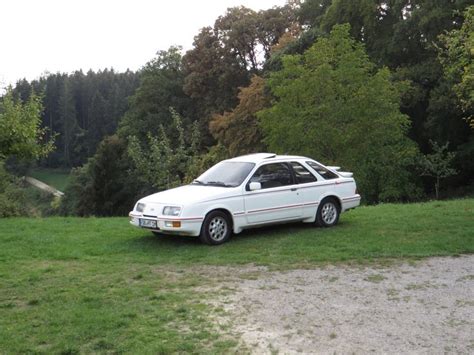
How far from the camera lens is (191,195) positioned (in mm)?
10039

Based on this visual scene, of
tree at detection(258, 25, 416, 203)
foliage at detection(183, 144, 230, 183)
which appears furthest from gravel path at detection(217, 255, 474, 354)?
foliage at detection(183, 144, 230, 183)

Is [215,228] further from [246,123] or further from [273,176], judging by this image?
[246,123]

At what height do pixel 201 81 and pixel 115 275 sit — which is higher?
pixel 201 81

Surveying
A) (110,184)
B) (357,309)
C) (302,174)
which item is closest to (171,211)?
(302,174)

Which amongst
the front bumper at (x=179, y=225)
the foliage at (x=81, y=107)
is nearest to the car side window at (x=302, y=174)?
the front bumper at (x=179, y=225)

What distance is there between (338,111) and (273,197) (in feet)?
49.4

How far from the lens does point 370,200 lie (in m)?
28.3

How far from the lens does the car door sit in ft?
34.2

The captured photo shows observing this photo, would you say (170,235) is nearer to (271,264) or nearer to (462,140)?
(271,264)

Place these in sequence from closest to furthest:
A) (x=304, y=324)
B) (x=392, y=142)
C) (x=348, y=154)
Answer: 1. (x=304, y=324)
2. (x=348, y=154)
3. (x=392, y=142)

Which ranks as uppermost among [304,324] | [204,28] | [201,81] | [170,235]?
[204,28]

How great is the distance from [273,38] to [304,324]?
39.5 metres

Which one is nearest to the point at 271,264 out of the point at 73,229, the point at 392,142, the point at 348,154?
the point at 73,229

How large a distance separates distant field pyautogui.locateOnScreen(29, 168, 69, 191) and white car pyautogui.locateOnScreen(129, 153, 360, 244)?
260 ft
